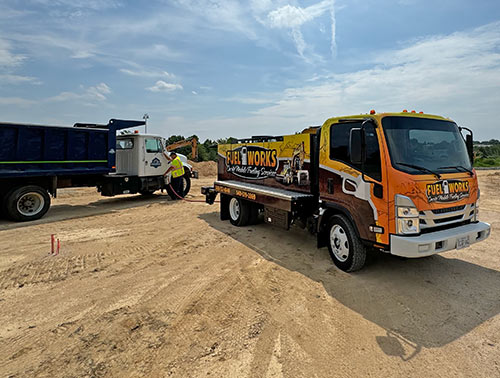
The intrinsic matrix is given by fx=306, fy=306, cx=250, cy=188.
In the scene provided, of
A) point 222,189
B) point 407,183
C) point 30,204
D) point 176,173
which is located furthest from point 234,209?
point 30,204

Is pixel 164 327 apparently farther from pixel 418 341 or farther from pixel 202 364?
pixel 418 341

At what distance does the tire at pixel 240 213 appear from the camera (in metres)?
7.96

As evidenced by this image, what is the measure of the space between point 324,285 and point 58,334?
3410 millimetres

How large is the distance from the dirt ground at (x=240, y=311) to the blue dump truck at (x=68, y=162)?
128 inches

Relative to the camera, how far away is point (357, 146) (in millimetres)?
4352

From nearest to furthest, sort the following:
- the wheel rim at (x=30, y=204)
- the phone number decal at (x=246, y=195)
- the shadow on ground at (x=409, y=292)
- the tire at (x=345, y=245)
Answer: the shadow on ground at (x=409, y=292) → the tire at (x=345, y=245) → the phone number decal at (x=246, y=195) → the wheel rim at (x=30, y=204)

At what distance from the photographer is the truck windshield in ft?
13.9

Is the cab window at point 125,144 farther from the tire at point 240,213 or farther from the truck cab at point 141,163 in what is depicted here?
the tire at point 240,213

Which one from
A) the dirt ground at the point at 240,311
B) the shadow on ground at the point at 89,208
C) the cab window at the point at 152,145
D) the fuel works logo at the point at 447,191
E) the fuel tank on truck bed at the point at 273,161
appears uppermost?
the cab window at the point at 152,145

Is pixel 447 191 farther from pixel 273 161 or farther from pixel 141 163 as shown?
pixel 141 163

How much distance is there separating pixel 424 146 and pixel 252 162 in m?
4.14

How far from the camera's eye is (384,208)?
4.17 m

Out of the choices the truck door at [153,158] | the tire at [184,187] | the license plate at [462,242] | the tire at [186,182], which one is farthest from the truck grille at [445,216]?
the tire at [186,182]

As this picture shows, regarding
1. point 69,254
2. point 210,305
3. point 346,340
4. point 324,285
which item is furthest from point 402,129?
point 69,254
